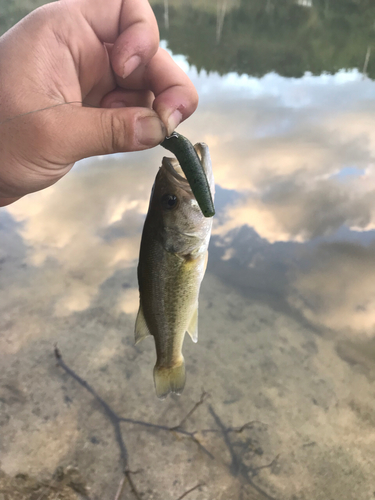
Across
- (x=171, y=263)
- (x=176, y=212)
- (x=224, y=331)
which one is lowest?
(x=224, y=331)

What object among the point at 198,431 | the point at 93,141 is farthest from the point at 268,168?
the point at 93,141

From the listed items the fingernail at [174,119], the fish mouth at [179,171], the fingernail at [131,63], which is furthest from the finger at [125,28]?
the fish mouth at [179,171]

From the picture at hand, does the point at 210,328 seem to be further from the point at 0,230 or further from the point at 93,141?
the point at 0,230

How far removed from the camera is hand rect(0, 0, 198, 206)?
1377mm

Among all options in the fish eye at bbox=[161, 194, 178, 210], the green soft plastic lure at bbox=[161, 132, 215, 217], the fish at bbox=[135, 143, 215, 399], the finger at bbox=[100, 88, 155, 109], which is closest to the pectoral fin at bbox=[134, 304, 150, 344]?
the fish at bbox=[135, 143, 215, 399]

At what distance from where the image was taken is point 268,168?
679cm

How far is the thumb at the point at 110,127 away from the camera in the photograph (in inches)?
53.5

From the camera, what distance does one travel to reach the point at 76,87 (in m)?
1.74

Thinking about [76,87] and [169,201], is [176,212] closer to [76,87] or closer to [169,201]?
[169,201]

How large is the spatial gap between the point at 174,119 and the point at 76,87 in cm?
59

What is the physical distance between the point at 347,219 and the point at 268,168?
205 cm

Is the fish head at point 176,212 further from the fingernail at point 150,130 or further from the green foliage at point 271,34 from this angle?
the green foliage at point 271,34

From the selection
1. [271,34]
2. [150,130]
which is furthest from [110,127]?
[271,34]

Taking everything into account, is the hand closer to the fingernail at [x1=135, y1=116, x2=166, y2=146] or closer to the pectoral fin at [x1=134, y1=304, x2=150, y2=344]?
the fingernail at [x1=135, y1=116, x2=166, y2=146]
